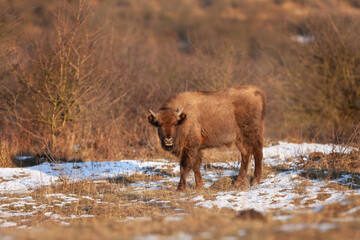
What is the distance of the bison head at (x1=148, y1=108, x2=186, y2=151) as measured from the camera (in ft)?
29.7

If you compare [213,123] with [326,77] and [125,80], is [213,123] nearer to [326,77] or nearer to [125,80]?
[125,80]

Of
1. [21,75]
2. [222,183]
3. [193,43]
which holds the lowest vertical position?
[222,183]

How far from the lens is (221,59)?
17.8 m

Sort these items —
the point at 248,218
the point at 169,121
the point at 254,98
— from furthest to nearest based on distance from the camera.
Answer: the point at 254,98 → the point at 169,121 → the point at 248,218

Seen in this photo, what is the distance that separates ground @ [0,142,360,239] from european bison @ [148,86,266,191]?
0.65 m

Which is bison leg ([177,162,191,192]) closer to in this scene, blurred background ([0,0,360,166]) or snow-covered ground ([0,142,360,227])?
snow-covered ground ([0,142,360,227])

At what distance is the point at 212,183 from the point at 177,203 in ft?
7.01

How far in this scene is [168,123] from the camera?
9211 millimetres

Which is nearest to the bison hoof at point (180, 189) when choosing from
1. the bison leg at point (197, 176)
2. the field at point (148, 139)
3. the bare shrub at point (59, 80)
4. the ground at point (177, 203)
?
the field at point (148, 139)

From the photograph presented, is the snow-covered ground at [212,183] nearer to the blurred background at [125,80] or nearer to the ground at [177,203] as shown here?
the ground at [177,203]

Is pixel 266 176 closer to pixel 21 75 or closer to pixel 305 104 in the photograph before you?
pixel 21 75

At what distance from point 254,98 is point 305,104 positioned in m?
10.3

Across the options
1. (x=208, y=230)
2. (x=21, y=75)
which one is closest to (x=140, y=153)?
(x=21, y=75)

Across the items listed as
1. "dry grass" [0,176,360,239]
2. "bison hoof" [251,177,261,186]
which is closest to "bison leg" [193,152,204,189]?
"dry grass" [0,176,360,239]
